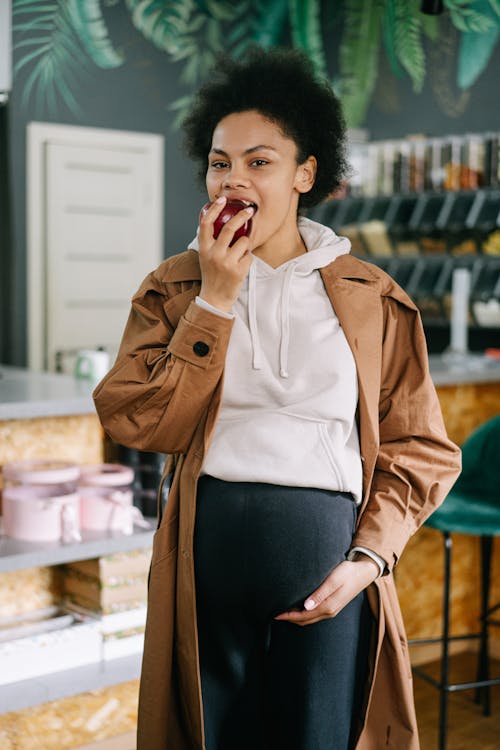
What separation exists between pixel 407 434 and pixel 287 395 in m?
0.22

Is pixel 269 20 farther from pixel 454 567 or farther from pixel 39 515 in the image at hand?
pixel 39 515

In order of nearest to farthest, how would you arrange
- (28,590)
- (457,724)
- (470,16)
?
1. (28,590)
2. (457,724)
3. (470,16)

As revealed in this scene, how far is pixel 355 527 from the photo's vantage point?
4.62ft

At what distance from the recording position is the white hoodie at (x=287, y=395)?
132 centimetres

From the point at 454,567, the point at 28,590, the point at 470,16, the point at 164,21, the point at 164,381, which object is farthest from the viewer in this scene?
the point at 164,21

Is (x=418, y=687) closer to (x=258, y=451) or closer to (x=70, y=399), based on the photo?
(x=70, y=399)

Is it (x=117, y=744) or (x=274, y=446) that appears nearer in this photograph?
(x=274, y=446)

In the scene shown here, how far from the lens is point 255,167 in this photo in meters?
1.35

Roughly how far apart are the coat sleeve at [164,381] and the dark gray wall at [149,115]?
16.1 ft

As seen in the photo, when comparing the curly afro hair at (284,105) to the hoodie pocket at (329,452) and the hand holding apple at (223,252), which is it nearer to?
the hand holding apple at (223,252)

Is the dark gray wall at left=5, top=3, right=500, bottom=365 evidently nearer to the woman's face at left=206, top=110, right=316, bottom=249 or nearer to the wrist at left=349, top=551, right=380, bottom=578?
the woman's face at left=206, top=110, right=316, bottom=249

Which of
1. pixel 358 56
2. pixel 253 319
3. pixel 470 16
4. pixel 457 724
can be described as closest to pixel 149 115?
pixel 358 56

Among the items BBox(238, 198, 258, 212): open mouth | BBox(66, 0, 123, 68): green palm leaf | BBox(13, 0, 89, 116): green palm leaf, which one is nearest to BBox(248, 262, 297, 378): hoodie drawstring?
BBox(238, 198, 258, 212): open mouth

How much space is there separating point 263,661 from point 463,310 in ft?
10.0
